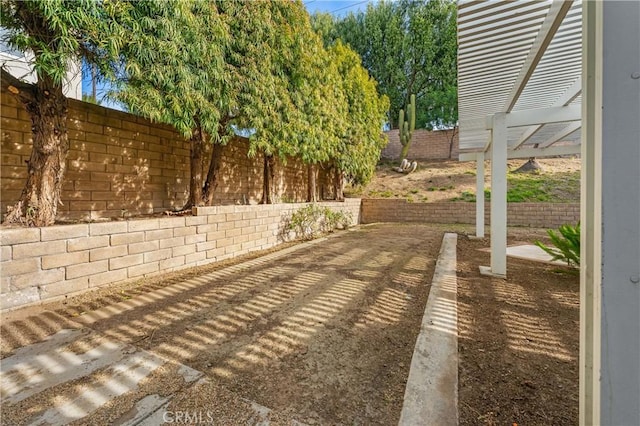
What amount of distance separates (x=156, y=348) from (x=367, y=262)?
331cm

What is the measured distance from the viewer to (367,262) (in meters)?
4.64

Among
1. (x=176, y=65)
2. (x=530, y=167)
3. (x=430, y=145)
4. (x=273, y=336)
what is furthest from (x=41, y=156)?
(x=430, y=145)

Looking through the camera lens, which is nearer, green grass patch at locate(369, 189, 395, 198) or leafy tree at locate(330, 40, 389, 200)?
leafy tree at locate(330, 40, 389, 200)

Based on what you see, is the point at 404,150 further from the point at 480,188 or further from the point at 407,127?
the point at 480,188

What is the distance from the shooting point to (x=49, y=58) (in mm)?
2496

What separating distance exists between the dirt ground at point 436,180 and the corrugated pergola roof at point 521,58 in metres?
7.75

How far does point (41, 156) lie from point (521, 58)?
5214 mm

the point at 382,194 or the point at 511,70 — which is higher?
the point at 511,70

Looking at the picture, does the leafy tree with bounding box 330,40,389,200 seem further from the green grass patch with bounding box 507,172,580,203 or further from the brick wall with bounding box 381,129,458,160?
the brick wall with bounding box 381,129,458,160

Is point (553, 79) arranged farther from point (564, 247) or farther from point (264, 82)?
point (264, 82)

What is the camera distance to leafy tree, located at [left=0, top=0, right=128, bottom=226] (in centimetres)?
247

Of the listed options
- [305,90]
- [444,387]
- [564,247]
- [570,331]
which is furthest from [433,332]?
[305,90]

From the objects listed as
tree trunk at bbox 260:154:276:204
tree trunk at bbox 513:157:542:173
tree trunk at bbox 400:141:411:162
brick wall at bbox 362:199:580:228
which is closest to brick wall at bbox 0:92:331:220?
tree trunk at bbox 260:154:276:204

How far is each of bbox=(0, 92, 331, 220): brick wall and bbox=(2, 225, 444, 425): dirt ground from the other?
5.04ft
